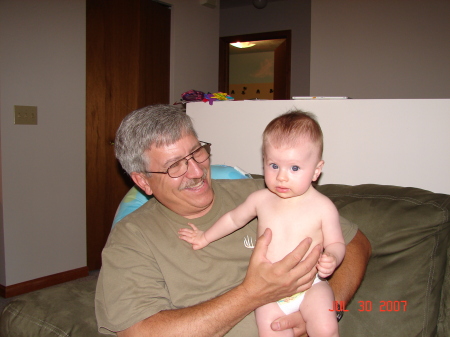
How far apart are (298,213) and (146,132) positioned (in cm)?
60

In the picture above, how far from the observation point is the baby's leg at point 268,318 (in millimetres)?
1189

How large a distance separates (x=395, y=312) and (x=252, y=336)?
0.52 metres

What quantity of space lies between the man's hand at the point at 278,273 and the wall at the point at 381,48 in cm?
283

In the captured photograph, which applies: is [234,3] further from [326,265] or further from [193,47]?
[326,265]

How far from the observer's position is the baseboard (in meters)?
2.86

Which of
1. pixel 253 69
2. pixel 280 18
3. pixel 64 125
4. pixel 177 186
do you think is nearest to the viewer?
pixel 177 186

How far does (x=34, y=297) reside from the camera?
1.43 m

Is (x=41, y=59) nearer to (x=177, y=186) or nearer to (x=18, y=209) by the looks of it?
(x=18, y=209)

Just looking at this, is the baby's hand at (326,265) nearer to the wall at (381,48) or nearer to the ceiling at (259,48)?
A: the wall at (381,48)

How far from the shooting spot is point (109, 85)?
3457mm

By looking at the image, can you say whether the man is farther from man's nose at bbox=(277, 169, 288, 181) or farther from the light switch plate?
the light switch plate

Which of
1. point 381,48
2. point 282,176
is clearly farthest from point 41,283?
point 381,48

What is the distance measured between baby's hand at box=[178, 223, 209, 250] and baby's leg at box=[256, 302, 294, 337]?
0.28 meters

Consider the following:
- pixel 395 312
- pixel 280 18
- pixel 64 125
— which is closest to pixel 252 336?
pixel 395 312
